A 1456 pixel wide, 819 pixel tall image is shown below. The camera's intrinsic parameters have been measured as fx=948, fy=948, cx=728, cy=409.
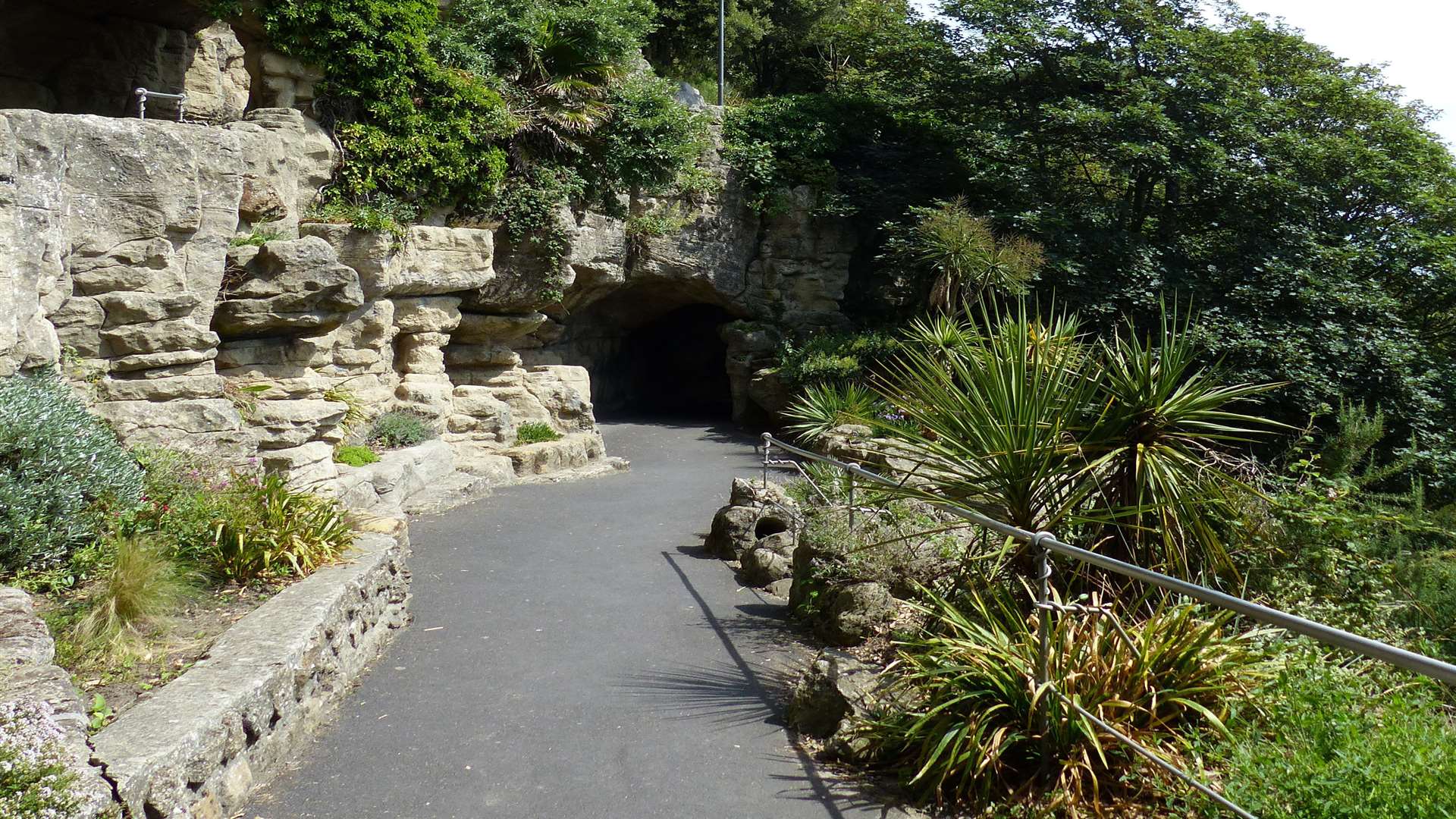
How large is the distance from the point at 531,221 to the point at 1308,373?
41.7 ft

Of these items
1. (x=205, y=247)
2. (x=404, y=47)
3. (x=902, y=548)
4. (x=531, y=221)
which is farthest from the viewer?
(x=531, y=221)

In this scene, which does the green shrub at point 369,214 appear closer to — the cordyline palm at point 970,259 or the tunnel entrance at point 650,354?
the tunnel entrance at point 650,354

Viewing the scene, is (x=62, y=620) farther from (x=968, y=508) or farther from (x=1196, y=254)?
(x=1196, y=254)

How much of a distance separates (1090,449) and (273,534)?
5.35 meters

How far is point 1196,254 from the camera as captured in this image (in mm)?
17328

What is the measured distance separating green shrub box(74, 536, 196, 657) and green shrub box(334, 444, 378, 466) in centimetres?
476

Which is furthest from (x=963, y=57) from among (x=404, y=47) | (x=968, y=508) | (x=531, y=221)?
(x=968, y=508)

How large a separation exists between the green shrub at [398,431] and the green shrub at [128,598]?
20.0ft

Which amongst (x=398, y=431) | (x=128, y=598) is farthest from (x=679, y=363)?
(x=128, y=598)

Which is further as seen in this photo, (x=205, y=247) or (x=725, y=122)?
(x=725, y=122)

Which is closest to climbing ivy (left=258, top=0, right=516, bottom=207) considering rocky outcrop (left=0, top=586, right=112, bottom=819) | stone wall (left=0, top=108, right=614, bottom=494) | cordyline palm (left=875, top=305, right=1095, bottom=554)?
stone wall (left=0, top=108, right=614, bottom=494)

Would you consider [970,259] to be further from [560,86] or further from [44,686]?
[44,686]

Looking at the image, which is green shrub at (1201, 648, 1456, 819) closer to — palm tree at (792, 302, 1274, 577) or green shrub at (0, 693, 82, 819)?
palm tree at (792, 302, 1274, 577)

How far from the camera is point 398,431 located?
12.1 meters
